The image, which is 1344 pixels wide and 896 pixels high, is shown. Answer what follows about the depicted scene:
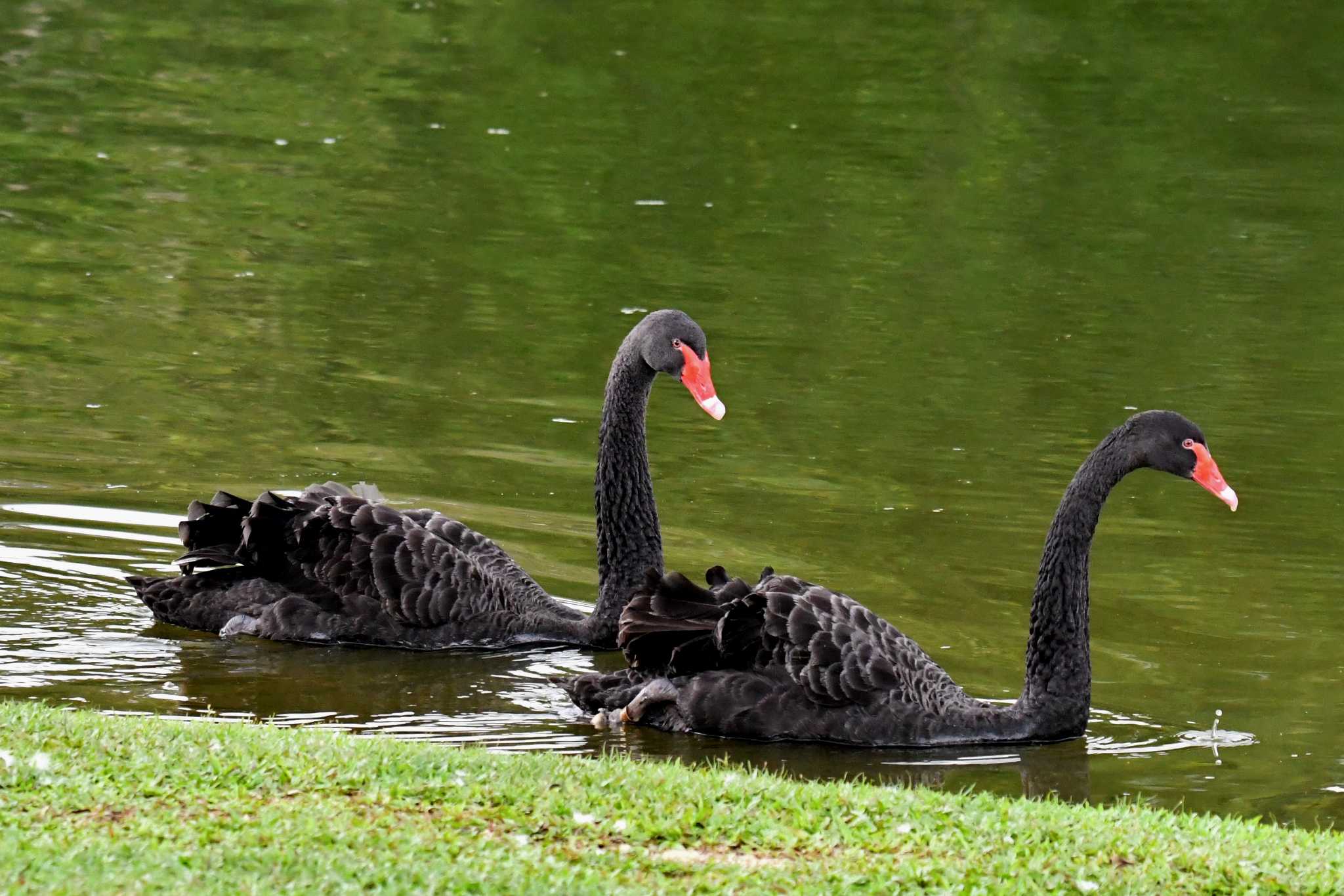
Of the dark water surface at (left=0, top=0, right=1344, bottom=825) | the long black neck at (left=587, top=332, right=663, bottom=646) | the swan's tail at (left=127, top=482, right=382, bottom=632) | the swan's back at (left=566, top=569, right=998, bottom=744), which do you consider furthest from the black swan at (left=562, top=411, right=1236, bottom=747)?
the swan's tail at (left=127, top=482, right=382, bottom=632)

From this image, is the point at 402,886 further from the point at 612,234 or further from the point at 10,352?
the point at 612,234

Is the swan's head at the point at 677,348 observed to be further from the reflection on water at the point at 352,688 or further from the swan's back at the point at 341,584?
the reflection on water at the point at 352,688

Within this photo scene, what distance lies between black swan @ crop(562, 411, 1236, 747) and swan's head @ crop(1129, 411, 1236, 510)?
212mm

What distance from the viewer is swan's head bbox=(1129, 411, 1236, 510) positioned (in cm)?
942

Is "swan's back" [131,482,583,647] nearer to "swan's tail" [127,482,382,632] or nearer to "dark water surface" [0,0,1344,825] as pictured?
"swan's tail" [127,482,382,632]

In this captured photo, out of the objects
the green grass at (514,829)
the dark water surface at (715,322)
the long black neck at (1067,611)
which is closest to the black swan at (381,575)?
the dark water surface at (715,322)

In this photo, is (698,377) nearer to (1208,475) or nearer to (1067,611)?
(1067,611)

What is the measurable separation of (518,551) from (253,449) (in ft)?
7.57

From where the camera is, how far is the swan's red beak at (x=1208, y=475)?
9.42 m

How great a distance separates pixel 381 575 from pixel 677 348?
177 centimetres

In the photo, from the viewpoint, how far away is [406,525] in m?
10.5

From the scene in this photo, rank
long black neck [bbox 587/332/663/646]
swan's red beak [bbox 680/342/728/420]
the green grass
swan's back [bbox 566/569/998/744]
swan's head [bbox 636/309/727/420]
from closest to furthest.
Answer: the green grass → swan's back [bbox 566/569/998/744] → swan's red beak [bbox 680/342/728/420] → swan's head [bbox 636/309/727/420] → long black neck [bbox 587/332/663/646]

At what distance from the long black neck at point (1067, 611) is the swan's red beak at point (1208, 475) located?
28 cm

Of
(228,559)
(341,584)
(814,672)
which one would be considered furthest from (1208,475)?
(228,559)
